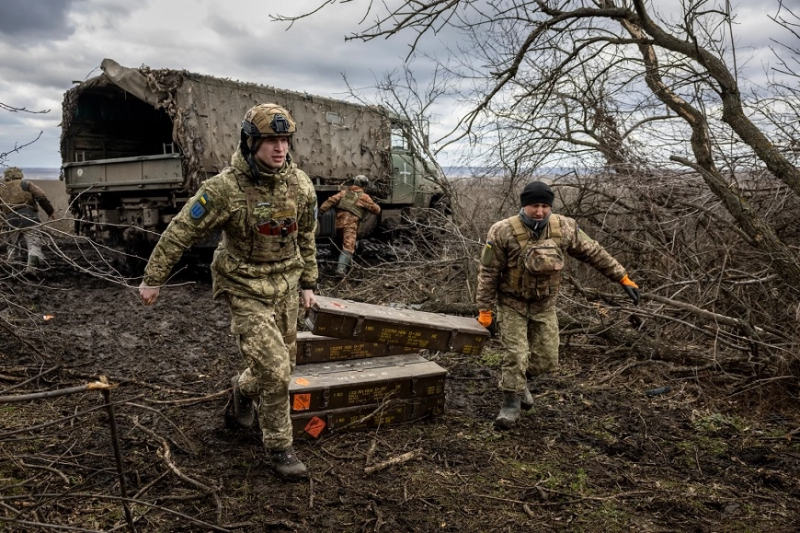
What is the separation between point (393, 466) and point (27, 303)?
19.3ft

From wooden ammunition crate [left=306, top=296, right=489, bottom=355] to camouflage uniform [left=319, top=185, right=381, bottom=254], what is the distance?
5600 mm

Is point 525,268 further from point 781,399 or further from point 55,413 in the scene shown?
point 55,413

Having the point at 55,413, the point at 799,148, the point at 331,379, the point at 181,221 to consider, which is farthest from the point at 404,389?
the point at 799,148

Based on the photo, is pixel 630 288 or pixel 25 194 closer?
pixel 630 288

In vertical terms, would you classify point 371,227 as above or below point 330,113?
below

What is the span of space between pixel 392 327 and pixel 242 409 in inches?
42.4

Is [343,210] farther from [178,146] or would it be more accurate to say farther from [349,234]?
[178,146]

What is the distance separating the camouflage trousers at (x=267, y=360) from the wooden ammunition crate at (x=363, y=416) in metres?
0.37

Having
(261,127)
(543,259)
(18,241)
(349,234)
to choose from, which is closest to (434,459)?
(543,259)

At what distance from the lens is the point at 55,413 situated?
441 cm

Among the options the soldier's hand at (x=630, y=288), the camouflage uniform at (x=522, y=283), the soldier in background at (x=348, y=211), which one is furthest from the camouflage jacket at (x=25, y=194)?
the soldier's hand at (x=630, y=288)

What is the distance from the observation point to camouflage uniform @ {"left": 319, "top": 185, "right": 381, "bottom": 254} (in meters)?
10.1

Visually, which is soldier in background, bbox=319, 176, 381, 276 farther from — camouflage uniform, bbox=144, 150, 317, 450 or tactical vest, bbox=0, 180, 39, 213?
camouflage uniform, bbox=144, 150, 317, 450

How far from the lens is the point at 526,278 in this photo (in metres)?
4.40
